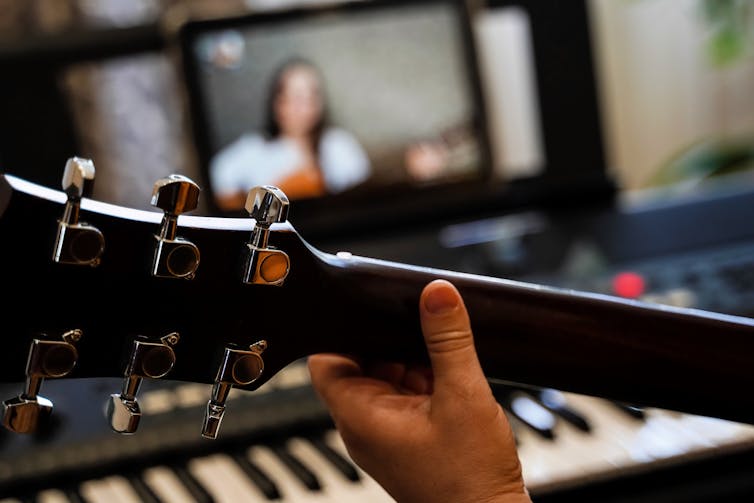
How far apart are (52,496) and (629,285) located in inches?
28.4

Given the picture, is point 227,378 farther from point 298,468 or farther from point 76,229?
point 298,468

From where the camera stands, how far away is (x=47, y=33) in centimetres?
114

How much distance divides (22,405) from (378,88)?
2.58 feet

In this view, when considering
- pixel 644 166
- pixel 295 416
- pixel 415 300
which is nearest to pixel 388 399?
pixel 415 300

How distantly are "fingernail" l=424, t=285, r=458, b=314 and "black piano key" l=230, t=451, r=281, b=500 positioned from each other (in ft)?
1.23

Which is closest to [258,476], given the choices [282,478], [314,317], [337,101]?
[282,478]

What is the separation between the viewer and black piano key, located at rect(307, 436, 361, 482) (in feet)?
2.95

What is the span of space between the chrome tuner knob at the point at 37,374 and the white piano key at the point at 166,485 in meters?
0.43

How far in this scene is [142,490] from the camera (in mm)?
894

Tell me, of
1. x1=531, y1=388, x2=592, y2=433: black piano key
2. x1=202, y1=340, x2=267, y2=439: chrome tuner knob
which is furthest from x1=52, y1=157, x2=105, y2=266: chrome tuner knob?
x1=531, y1=388, x2=592, y2=433: black piano key

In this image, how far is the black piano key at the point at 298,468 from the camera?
881mm

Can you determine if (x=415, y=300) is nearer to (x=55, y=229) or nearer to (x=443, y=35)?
(x=55, y=229)

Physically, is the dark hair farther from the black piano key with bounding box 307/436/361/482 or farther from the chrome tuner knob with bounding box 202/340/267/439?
the chrome tuner knob with bounding box 202/340/267/439

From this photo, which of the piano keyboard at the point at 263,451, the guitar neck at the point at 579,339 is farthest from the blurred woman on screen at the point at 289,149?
the guitar neck at the point at 579,339
